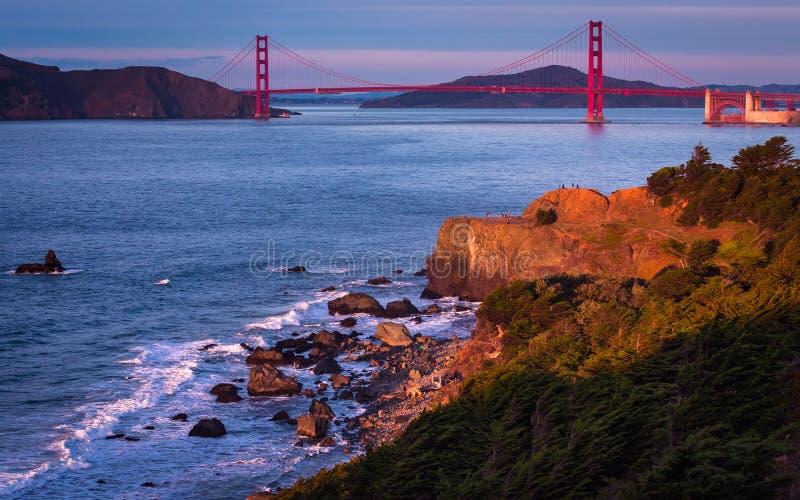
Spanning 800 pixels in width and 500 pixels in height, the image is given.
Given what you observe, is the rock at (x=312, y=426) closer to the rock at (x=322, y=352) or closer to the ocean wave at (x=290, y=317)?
the rock at (x=322, y=352)

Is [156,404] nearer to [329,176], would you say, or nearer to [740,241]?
[740,241]

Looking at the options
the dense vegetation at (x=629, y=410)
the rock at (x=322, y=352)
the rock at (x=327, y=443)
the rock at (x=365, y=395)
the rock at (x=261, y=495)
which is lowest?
the rock at (x=261, y=495)

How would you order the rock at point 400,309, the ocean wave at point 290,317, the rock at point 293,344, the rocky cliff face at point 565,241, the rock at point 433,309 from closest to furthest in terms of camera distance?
the rock at point 293,344
the rocky cliff face at point 565,241
the ocean wave at point 290,317
the rock at point 400,309
the rock at point 433,309

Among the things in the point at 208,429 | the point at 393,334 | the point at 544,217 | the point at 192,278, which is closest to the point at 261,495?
the point at 208,429

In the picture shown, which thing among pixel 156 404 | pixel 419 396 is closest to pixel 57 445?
pixel 156 404

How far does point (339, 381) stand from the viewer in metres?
27.2

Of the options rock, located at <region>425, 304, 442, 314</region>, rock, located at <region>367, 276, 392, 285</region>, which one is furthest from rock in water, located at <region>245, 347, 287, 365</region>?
rock, located at <region>367, 276, 392, 285</region>

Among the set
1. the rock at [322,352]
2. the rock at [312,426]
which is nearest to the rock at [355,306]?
the rock at [322,352]

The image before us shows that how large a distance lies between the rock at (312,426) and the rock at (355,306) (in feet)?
43.2

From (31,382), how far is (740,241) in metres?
24.9

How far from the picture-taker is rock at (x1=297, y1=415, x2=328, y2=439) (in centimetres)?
2292

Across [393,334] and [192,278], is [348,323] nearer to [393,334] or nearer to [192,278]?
[393,334]

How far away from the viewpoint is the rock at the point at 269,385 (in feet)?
86.5

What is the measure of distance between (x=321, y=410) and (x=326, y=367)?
14.6 ft
